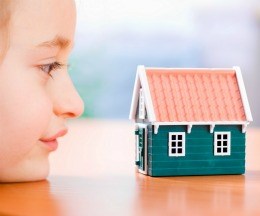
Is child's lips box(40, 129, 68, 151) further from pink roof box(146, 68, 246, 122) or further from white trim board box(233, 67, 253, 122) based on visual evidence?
white trim board box(233, 67, 253, 122)

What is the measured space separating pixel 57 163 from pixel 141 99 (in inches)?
19.1

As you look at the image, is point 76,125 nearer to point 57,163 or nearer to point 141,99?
point 57,163

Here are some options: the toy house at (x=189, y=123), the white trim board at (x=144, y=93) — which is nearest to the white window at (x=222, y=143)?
the toy house at (x=189, y=123)

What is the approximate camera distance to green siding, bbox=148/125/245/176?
2035mm

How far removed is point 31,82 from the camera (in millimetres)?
1823

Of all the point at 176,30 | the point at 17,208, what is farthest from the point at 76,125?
the point at 17,208

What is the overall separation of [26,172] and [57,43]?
0.35m

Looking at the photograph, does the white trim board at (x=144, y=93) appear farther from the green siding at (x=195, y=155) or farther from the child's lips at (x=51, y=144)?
the child's lips at (x=51, y=144)

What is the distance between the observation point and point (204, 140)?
2.06 meters

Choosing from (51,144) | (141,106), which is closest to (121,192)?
(51,144)

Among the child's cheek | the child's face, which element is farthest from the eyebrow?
the child's cheek

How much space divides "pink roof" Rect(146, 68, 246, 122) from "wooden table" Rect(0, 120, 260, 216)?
171 millimetres

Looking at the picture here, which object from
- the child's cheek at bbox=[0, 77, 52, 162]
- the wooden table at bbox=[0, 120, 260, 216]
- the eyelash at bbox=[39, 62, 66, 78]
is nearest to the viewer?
the wooden table at bbox=[0, 120, 260, 216]

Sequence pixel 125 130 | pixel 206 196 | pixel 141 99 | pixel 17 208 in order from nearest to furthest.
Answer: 1. pixel 17 208
2. pixel 206 196
3. pixel 141 99
4. pixel 125 130
